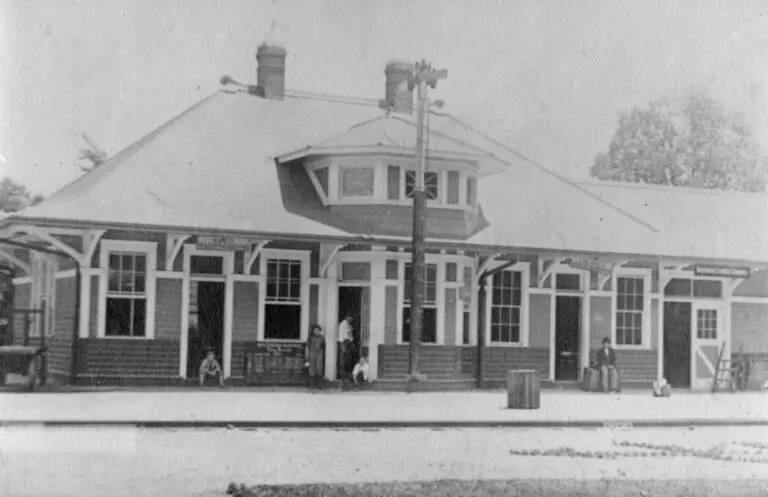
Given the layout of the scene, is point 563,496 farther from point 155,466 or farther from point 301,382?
point 301,382

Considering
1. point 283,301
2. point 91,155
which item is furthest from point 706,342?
point 91,155

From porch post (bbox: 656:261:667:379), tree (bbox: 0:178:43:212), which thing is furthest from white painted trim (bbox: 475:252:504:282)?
tree (bbox: 0:178:43:212)

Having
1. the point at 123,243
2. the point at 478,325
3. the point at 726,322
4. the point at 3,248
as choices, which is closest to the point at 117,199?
the point at 123,243

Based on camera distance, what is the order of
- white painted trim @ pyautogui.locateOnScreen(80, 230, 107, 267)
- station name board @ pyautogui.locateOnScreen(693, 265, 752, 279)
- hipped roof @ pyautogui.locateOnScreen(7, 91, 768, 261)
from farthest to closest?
1. station name board @ pyautogui.locateOnScreen(693, 265, 752, 279)
2. hipped roof @ pyautogui.locateOnScreen(7, 91, 768, 261)
3. white painted trim @ pyautogui.locateOnScreen(80, 230, 107, 267)

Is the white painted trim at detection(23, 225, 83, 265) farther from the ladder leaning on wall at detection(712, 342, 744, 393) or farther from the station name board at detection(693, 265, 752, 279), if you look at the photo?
the ladder leaning on wall at detection(712, 342, 744, 393)

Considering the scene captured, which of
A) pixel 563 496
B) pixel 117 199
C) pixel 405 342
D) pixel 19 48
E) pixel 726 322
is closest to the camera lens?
pixel 563 496

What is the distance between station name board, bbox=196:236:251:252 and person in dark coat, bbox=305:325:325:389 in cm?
206

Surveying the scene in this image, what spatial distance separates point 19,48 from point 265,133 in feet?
24.1

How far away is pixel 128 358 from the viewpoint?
2177 centimetres

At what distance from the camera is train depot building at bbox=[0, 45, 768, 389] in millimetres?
21656

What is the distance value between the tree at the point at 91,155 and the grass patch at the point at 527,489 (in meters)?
8.36

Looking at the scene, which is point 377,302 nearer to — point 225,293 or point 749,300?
point 225,293

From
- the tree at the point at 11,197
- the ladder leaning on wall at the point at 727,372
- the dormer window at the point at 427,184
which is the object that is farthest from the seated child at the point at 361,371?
the ladder leaning on wall at the point at 727,372

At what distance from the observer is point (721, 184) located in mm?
31609
